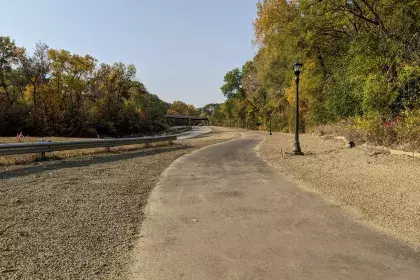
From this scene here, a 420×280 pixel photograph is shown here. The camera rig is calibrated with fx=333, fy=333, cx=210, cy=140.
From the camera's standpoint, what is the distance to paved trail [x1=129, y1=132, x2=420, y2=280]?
3928 mm

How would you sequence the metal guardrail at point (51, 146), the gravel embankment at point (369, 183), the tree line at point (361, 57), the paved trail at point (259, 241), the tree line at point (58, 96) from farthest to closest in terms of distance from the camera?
the tree line at point (58, 96) < the tree line at point (361, 57) < the metal guardrail at point (51, 146) < the gravel embankment at point (369, 183) < the paved trail at point (259, 241)

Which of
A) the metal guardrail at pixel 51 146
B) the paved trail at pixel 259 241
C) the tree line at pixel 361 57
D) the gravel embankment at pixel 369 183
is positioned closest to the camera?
the paved trail at pixel 259 241

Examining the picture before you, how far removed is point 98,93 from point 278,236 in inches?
2274

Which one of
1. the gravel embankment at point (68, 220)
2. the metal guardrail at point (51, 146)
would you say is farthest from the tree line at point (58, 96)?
the gravel embankment at point (68, 220)


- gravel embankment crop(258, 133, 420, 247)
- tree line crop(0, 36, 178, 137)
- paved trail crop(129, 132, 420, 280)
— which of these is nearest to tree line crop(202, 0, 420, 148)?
gravel embankment crop(258, 133, 420, 247)

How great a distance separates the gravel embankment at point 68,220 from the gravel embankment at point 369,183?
13.7ft

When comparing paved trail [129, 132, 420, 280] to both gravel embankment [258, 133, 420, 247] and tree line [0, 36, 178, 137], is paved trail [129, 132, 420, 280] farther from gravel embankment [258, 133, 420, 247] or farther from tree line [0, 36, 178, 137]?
tree line [0, 36, 178, 137]

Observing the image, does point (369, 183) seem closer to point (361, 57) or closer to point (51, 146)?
point (361, 57)

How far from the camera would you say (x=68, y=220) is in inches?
221

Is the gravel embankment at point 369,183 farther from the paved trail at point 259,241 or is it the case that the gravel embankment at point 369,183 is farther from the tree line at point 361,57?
the tree line at point 361,57

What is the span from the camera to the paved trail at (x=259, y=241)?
3.93m

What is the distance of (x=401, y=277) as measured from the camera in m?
3.73

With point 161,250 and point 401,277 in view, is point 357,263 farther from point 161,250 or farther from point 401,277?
point 161,250

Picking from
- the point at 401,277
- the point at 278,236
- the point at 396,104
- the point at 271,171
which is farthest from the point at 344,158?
the point at 401,277
